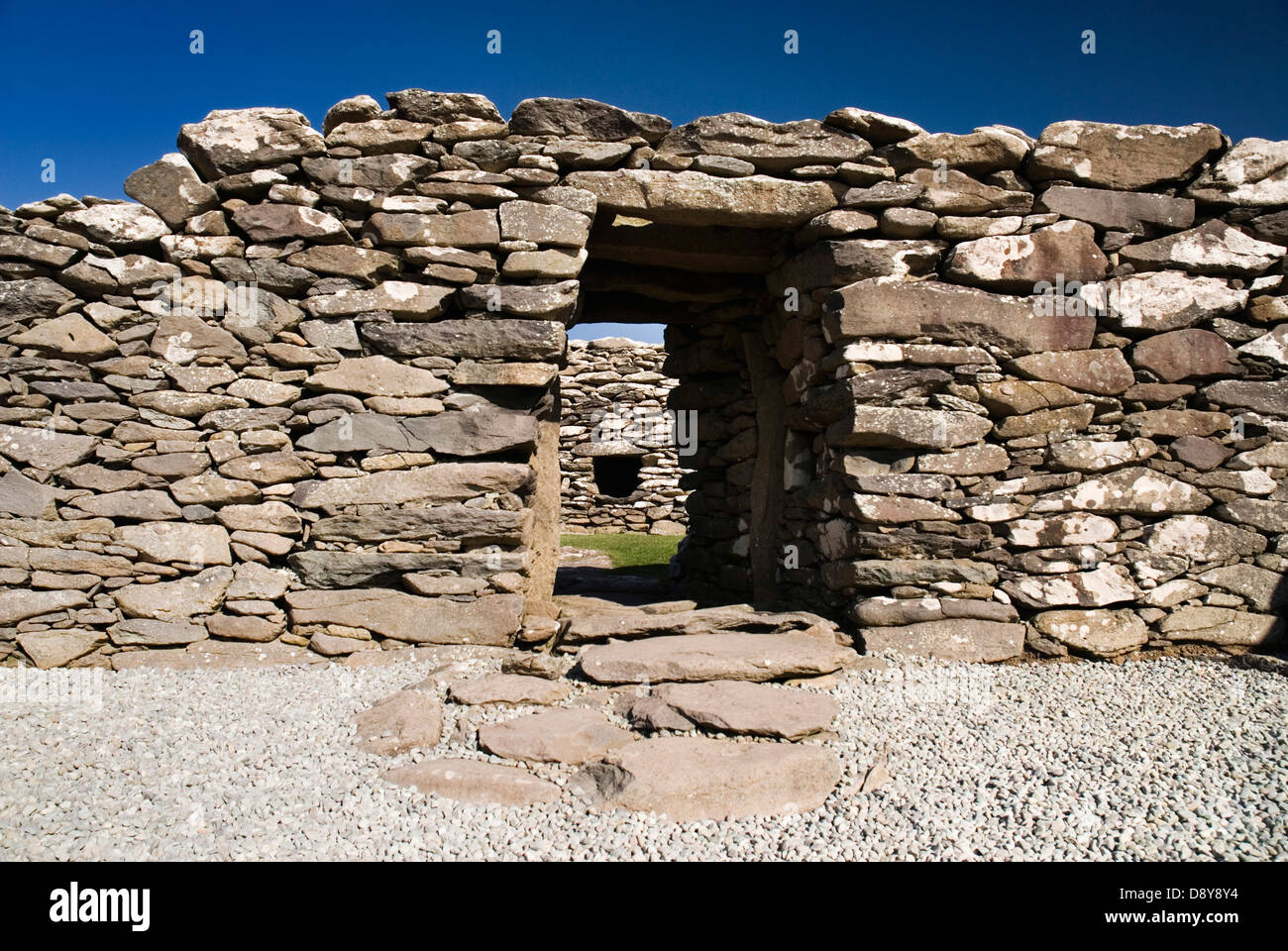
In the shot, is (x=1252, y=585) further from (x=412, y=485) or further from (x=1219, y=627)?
(x=412, y=485)

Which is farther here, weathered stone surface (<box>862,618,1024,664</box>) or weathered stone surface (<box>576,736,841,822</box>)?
weathered stone surface (<box>862,618,1024,664</box>)

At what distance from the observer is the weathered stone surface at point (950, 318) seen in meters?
4.97

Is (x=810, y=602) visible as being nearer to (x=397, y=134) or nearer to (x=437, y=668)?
(x=437, y=668)

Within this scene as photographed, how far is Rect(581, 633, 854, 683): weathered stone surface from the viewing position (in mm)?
4059

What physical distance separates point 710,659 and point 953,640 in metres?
1.61

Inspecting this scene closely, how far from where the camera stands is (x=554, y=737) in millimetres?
3416

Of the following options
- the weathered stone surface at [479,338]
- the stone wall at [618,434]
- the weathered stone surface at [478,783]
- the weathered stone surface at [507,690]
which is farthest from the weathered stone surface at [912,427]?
the stone wall at [618,434]

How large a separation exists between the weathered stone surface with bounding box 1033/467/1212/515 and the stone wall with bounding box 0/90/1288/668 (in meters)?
0.02

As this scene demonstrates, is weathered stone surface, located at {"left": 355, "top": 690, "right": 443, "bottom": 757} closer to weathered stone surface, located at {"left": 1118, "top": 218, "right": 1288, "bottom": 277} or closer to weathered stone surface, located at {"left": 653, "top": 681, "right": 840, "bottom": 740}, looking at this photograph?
weathered stone surface, located at {"left": 653, "top": 681, "right": 840, "bottom": 740}

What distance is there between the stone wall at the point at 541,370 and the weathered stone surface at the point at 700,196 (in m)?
0.02

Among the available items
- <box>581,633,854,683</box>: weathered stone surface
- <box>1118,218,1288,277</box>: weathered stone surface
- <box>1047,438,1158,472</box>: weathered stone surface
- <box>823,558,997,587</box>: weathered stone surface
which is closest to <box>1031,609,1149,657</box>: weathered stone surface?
<box>823,558,997,587</box>: weathered stone surface

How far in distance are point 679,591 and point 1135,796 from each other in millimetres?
4593

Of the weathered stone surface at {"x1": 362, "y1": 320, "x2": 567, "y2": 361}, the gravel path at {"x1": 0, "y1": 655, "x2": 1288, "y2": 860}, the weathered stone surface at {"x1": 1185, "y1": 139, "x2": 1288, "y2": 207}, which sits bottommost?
the gravel path at {"x1": 0, "y1": 655, "x2": 1288, "y2": 860}

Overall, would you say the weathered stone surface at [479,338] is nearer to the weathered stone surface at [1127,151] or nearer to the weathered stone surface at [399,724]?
the weathered stone surface at [399,724]
